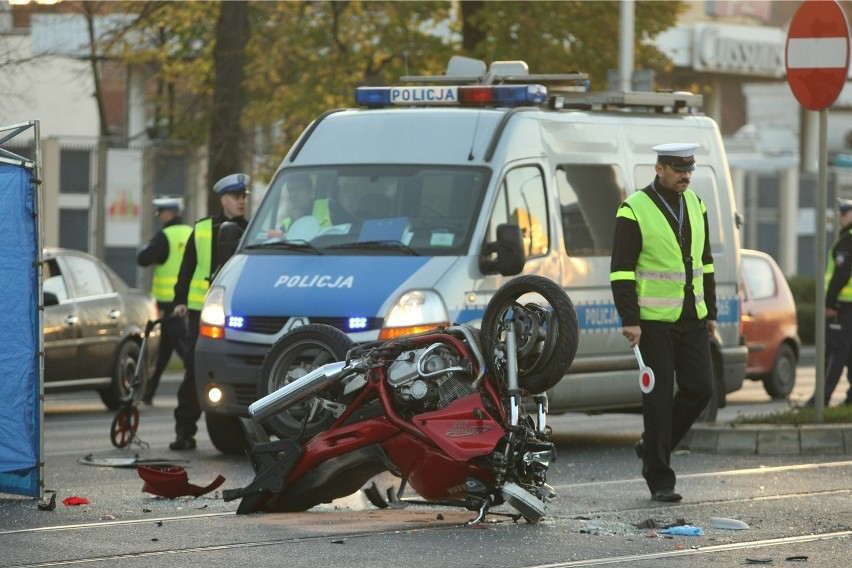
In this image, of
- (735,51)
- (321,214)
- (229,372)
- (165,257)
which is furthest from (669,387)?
(735,51)

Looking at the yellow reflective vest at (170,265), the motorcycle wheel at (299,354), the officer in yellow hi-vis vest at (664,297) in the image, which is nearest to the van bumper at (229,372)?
the motorcycle wheel at (299,354)

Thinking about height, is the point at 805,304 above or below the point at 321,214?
below

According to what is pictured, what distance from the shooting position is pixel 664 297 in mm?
9711

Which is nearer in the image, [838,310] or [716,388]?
[716,388]

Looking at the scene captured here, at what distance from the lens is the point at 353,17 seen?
87.2 ft

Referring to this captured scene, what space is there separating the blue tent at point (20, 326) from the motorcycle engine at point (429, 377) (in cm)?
209

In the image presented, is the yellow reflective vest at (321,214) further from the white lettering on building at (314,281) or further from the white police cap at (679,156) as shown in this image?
the white police cap at (679,156)

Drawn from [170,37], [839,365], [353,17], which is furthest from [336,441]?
[170,37]

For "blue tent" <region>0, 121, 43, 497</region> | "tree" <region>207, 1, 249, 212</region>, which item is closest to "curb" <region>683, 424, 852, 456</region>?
"blue tent" <region>0, 121, 43, 497</region>

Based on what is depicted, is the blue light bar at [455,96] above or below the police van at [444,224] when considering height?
above

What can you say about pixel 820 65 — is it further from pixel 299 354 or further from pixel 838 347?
pixel 299 354

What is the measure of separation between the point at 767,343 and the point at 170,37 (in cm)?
1341

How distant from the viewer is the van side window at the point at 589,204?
12438 millimetres

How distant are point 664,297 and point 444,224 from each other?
7.53 ft
